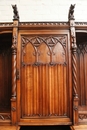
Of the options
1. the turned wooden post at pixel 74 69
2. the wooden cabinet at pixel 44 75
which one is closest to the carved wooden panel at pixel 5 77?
the wooden cabinet at pixel 44 75

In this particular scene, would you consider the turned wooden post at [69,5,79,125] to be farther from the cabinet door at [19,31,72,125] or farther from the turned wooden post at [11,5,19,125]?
the turned wooden post at [11,5,19,125]

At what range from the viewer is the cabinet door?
1.72 m

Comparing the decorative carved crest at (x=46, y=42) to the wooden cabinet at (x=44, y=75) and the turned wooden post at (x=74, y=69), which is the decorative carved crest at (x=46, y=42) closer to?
the wooden cabinet at (x=44, y=75)

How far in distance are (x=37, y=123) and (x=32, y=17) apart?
1.72 metres

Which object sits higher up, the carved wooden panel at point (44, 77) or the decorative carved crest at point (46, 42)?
the decorative carved crest at point (46, 42)

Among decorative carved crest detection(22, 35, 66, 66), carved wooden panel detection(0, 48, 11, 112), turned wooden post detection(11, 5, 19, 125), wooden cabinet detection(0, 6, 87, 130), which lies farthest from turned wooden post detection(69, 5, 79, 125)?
carved wooden panel detection(0, 48, 11, 112)

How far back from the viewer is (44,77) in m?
1.75

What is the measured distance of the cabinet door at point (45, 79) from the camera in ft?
5.65

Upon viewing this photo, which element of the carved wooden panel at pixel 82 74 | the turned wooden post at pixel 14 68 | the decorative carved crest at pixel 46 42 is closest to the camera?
the turned wooden post at pixel 14 68

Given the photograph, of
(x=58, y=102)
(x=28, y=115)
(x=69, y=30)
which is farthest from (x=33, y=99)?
(x=69, y=30)

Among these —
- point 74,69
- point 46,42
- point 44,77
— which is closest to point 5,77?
point 44,77

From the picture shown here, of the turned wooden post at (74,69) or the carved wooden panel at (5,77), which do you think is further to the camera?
the carved wooden panel at (5,77)

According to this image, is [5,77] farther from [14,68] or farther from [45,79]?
[45,79]

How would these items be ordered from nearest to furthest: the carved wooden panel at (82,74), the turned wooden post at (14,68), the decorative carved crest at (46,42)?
1. the turned wooden post at (14,68)
2. the decorative carved crest at (46,42)
3. the carved wooden panel at (82,74)
